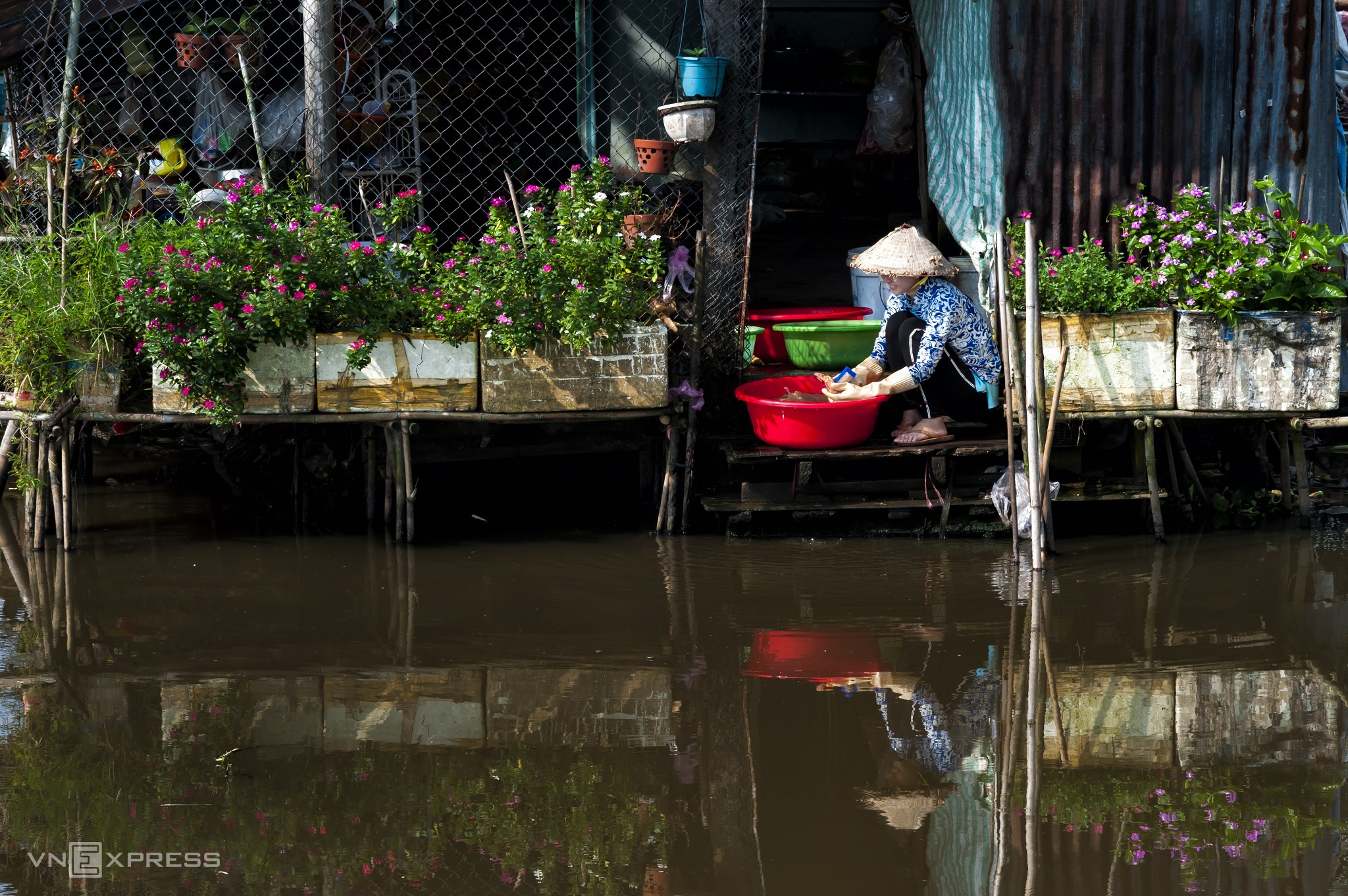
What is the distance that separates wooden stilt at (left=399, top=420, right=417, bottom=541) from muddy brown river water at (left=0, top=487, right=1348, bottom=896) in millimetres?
143

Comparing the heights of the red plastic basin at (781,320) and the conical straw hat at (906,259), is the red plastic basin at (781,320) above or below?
below

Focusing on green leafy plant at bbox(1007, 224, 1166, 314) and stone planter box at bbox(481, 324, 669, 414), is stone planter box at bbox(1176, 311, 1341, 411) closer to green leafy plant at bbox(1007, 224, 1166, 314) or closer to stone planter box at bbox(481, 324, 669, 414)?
green leafy plant at bbox(1007, 224, 1166, 314)

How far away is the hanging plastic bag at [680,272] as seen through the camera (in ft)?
24.2

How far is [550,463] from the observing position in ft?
26.5

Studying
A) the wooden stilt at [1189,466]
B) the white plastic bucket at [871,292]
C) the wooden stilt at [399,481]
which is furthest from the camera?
the white plastic bucket at [871,292]

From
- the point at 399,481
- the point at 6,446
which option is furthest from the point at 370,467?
the point at 6,446

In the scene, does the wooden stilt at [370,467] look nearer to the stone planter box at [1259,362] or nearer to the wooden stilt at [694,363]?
the wooden stilt at [694,363]

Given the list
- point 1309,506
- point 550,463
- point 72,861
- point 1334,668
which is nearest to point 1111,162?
point 1309,506

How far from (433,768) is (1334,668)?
3400 mm

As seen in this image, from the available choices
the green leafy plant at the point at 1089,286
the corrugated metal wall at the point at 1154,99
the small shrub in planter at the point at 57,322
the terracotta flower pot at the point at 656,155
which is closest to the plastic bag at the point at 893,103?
the corrugated metal wall at the point at 1154,99

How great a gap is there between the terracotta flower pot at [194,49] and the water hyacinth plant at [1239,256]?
17.9ft

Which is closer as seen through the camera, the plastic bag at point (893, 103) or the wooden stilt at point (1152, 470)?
the wooden stilt at point (1152, 470)

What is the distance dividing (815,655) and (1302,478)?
3.15 meters

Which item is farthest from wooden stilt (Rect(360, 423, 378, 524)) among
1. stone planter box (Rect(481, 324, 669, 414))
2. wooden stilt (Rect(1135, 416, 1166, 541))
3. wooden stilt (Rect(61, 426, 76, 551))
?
wooden stilt (Rect(1135, 416, 1166, 541))
